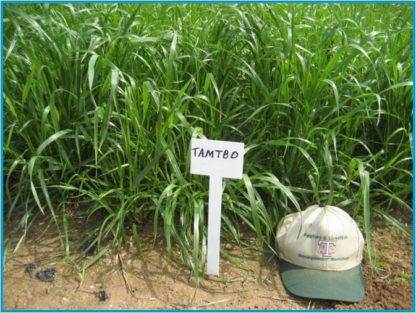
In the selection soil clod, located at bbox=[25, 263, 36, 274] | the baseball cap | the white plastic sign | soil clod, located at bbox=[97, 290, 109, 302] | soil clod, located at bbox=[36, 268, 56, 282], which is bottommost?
soil clod, located at bbox=[97, 290, 109, 302]

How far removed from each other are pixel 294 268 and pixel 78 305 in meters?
0.73

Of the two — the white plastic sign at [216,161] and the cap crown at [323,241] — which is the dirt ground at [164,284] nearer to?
the cap crown at [323,241]

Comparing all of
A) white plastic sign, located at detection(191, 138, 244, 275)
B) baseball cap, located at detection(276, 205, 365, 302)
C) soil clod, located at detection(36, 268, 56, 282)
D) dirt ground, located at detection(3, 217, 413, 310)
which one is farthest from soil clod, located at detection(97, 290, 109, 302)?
baseball cap, located at detection(276, 205, 365, 302)

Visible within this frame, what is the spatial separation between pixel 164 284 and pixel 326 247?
565 millimetres

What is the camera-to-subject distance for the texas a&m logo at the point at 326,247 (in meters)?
1.57

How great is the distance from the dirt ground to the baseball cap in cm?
5

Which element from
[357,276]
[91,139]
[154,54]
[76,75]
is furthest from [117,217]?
[357,276]

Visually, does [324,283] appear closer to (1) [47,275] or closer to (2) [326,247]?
(2) [326,247]

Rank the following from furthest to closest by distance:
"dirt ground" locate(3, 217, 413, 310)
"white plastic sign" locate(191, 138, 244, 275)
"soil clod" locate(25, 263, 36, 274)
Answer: "soil clod" locate(25, 263, 36, 274), "dirt ground" locate(3, 217, 413, 310), "white plastic sign" locate(191, 138, 244, 275)

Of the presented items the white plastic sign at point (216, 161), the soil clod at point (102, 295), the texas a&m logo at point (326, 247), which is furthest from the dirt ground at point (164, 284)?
the white plastic sign at point (216, 161)

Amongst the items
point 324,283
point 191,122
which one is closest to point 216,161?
point 191,122

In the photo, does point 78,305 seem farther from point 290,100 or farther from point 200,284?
point 290,100

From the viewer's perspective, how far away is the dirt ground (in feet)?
4.91

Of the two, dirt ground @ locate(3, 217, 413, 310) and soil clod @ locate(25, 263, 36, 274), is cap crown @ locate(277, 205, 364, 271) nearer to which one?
dirt ground @ locate(3, 217, 413, 310)
